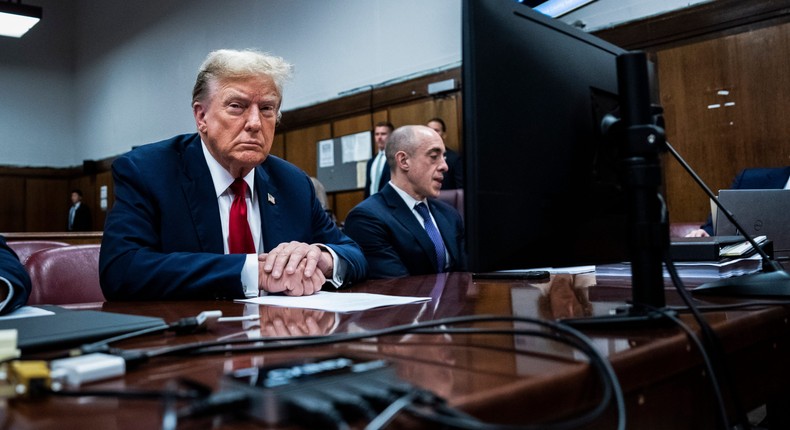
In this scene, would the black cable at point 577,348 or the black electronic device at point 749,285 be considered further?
the black electronic device at point 749,285

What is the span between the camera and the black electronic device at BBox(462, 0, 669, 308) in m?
0.75

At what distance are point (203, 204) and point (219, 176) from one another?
0.13 meters

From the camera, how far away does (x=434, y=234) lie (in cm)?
278

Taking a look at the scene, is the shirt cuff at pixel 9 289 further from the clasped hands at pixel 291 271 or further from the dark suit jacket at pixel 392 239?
the dark suit jacket at pixel 392 239

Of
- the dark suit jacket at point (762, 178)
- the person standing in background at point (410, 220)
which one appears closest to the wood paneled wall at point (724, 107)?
the dark suit jacket at point (762, 178)

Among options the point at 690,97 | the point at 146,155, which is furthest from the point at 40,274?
the point at 690,97

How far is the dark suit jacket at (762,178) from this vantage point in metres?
4.03

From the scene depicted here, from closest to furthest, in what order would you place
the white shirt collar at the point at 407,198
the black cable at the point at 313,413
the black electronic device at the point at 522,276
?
the black cable at the point at 313,413 < the black electronic device at the point at 522,276 < the white shirt collar at the point at 407,198

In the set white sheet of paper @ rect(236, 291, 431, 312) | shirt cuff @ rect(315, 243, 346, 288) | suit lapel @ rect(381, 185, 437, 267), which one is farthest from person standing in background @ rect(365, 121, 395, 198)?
white sheet of paper @ rect(236, 291, 431, 312)

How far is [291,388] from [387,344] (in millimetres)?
260

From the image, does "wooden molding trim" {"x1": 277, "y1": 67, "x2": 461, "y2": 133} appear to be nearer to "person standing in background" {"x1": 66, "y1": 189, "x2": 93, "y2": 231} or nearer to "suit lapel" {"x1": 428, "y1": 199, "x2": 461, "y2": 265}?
"suit lapel" {"x1": 428, "y1": 199, "x2": 461, "y2": 265}

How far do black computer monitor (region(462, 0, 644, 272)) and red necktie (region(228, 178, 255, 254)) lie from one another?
961mm

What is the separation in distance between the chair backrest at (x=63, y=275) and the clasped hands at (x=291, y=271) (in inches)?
27.6

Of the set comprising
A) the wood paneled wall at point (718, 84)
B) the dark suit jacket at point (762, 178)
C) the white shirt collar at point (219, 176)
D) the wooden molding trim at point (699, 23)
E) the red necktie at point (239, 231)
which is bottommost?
the red necktie at point (239, 231)
